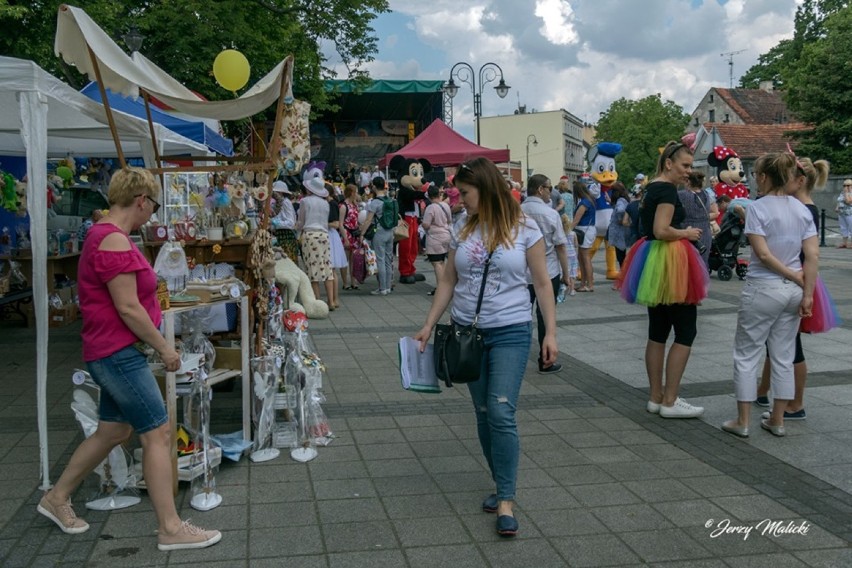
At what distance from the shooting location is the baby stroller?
13.8 m

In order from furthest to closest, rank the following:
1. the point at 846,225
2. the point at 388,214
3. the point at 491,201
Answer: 1. the point at 846,225
2. the point at 388,214
3. the point at 491,201

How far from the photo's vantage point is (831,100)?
3788cm

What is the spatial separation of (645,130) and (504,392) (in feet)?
250

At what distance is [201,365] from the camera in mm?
4762

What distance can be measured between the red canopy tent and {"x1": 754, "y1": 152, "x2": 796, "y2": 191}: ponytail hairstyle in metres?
13.2

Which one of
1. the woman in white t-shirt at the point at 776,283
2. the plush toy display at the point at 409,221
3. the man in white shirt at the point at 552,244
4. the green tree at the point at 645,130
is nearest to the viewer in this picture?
the woman in white t-shirt at the point at 776,283

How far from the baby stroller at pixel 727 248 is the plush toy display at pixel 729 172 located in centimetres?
126

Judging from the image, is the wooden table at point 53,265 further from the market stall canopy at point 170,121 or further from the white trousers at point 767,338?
the white trousers at point 767,338

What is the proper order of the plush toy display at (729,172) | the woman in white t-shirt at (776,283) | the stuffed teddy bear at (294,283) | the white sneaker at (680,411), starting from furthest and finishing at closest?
the plush toy display at (729,172)
the stuffed teddy bear at (294,283)
the white sneaker at (680,411)
the woman in white t-shirt at (776,283)

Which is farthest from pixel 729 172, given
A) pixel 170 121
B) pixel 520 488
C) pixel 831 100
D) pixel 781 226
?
pixel 831 100

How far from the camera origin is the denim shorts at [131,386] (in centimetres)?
374

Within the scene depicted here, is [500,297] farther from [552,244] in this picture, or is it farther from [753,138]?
[753,138]

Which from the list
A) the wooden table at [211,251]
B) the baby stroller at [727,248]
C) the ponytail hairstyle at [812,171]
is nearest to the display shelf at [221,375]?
the wooden table at [211,251]

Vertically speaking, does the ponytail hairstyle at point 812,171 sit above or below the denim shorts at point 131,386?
above
